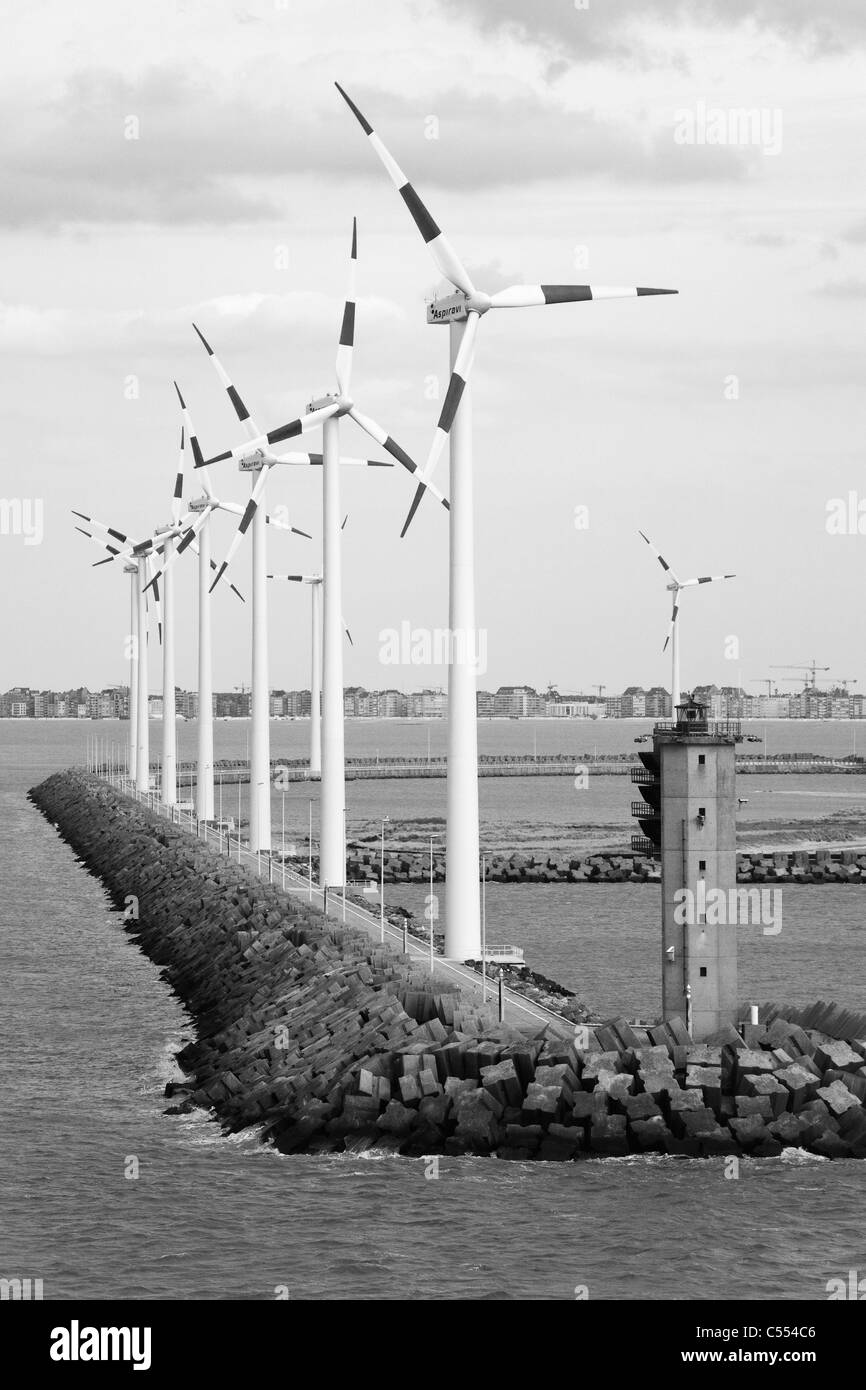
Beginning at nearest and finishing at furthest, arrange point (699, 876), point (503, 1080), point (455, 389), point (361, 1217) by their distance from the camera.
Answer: point (361, 1217) < point (503, 1080) < point (699, 876) < point (455, 389)

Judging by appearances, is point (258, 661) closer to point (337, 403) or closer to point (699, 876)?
point (337, 403)

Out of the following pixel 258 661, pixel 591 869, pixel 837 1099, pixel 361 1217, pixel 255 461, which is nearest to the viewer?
pixel 361 1217

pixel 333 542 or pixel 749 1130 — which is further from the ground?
pixel 333 542

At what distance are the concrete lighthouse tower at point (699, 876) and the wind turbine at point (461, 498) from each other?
7.31 metres

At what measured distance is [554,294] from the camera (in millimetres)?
48406

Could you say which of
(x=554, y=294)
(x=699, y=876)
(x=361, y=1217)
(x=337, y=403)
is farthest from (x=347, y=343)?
(x=361, y=1217)

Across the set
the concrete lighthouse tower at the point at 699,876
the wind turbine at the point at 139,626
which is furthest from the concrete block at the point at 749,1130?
the wind turbine at the point at 139,626

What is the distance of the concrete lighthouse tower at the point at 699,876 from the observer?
4078 centimetres

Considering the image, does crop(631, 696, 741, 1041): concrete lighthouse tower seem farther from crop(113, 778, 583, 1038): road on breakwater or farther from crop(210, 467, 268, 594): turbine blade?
crop(210, 467, 268, 594): turbine blade

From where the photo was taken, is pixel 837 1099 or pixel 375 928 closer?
pixel 837 1099

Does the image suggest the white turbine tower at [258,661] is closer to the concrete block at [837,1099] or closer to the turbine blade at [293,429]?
the turbine blade at [293,429]

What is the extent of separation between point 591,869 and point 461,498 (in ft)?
185

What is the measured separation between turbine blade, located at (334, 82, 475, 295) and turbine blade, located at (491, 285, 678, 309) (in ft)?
3.30

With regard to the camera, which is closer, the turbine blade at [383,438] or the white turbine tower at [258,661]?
the turbine blade at [383,438]
